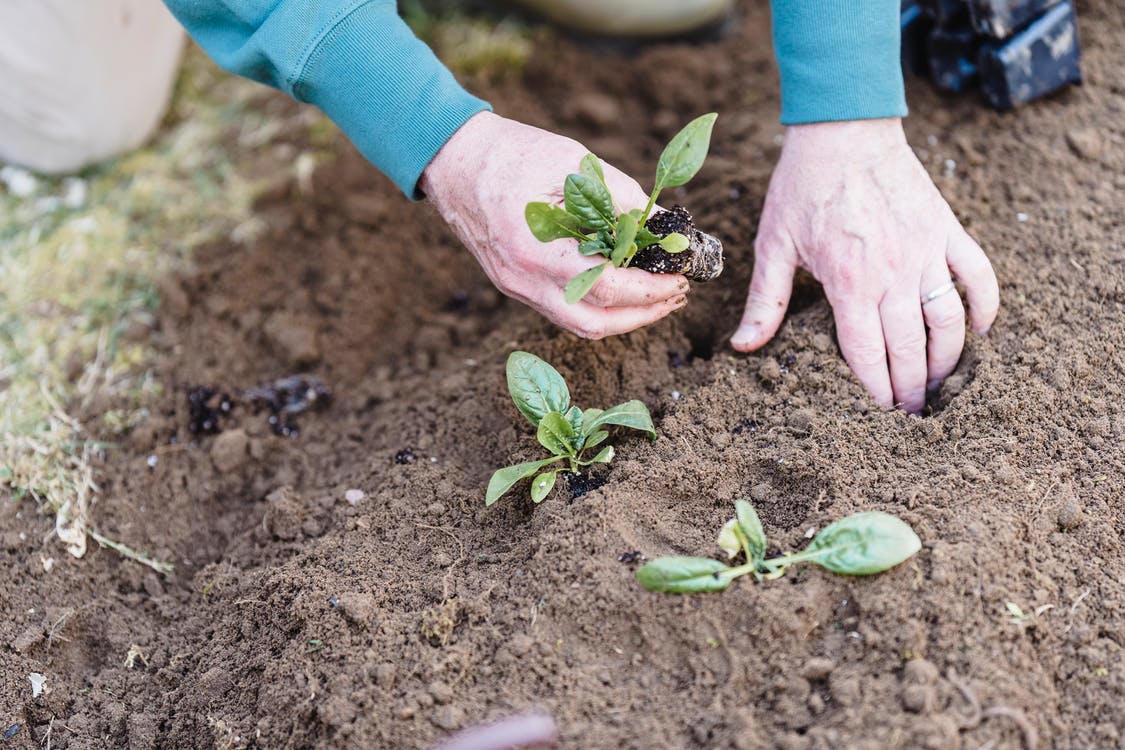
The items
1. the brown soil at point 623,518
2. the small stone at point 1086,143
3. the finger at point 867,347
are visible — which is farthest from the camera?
the small stone at point 1086,143

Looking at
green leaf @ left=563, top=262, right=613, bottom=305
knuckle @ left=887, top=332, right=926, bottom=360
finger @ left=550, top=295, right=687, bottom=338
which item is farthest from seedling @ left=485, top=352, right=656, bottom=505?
knuckle @ left=887, top=332, right=926, bottom=360

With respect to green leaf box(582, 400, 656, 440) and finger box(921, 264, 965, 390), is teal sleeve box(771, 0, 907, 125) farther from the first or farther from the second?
green leaf box(582, 400, 656, 440)

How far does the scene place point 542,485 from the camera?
1771 millimetres

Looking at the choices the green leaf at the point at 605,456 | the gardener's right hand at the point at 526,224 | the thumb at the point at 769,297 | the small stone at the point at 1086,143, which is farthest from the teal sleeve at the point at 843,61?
the green leaf at the point at 605,456

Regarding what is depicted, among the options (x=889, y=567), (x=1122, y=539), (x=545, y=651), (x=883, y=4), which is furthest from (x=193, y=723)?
(x=883, y=4)

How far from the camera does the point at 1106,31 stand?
9.08 feet

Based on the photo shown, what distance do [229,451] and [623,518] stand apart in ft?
3.52

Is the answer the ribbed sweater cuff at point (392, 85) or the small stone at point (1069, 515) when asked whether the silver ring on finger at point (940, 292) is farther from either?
the ribbed sweater cuff at point (392, 85)

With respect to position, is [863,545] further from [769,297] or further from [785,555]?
[769,297]

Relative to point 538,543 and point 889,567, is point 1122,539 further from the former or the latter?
point 538,543

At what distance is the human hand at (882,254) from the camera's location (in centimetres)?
193

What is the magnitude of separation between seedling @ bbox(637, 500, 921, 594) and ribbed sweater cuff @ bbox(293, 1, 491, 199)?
915 mm

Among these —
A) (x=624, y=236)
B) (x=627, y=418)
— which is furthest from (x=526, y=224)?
(x=627, y=418)

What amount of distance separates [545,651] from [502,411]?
64 cm
